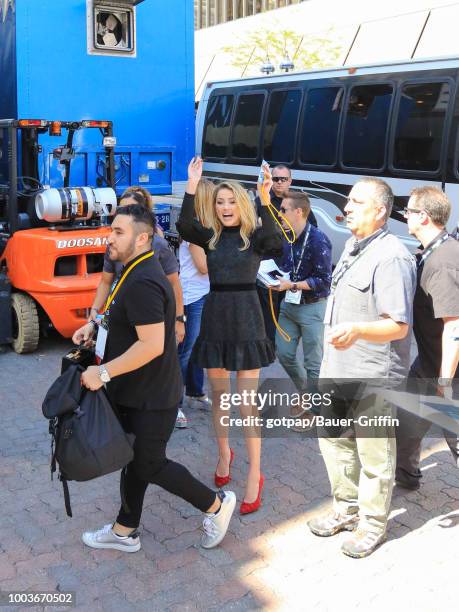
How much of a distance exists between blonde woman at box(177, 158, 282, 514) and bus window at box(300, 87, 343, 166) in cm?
640

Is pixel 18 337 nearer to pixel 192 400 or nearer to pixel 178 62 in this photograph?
pixel 192 400

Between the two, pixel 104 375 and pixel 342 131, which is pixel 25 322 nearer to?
pixel 104 375

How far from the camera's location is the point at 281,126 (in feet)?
37.4

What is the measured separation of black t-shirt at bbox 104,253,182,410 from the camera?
345 cm

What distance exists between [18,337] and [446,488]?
4.46 meters

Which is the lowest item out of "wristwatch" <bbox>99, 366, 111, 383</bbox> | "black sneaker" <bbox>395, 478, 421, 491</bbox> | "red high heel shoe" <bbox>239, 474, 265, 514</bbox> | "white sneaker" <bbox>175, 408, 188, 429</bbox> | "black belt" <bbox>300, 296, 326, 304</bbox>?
"red high heel shoe" <bbox>239, 474, 265, 514</bbox>

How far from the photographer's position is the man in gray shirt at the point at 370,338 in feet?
11.6

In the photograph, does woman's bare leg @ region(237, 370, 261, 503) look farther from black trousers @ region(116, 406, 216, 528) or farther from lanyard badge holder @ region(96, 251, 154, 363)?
lanyard badge holder @ region(96, 251, 154, 363)

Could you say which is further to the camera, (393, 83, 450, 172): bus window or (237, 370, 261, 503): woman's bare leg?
(393, 83, 450, 172): bus window

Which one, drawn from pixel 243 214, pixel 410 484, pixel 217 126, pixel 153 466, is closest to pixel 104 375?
pixel 153 466

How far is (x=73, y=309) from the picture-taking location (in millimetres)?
7340

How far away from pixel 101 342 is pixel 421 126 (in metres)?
6.66

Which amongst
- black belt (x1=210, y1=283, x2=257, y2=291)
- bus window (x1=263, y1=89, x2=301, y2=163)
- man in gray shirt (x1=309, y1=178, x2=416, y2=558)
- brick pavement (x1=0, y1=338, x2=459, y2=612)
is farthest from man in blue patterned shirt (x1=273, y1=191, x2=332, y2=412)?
bus window (x1=263, y1=89, x2=301, y2=163)

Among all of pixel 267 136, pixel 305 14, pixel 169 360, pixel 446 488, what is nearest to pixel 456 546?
pixel 446 488
